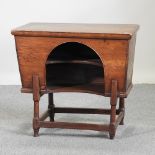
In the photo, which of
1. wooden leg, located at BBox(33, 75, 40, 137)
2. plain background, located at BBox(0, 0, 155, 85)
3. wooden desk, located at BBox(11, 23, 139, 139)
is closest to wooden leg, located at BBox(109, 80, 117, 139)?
wooden desk, located at BBox(11, 23, 139, 139)

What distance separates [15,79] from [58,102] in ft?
2.15

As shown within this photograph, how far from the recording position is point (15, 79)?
3.52 metres

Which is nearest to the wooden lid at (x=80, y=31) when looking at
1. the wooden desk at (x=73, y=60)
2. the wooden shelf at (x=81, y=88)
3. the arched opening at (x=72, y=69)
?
the wooden desk at (x=73, y=60)

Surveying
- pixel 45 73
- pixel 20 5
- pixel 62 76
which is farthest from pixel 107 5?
pixel 45 73

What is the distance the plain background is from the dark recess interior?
0.99 metres

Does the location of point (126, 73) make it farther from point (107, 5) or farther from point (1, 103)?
point (107, 5)

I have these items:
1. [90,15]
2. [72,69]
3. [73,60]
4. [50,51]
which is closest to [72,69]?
[72,69]

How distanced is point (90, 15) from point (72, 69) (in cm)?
104

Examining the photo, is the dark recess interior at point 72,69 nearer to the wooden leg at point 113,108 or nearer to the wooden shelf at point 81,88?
the wooden shelf at point 81,88

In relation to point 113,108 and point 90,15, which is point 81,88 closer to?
point 113,108

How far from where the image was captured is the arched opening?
2.37 m

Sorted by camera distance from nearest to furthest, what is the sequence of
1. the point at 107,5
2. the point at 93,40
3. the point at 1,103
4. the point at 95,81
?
the point at 93,40 < the point at 95,81 < the point at 1,103 < the point at 107,5

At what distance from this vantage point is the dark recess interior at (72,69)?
2.38 metres

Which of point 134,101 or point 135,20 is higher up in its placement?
point 135,20
